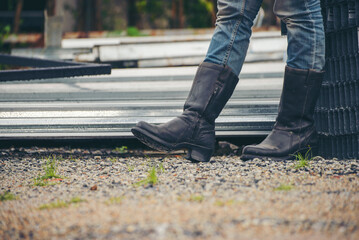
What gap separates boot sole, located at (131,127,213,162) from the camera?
2.19m

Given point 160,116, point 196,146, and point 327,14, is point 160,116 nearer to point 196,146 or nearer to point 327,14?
point 196,146

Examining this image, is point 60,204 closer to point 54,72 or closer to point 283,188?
point 283,188

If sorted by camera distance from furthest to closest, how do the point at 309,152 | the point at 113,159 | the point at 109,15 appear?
the point at 109,15 < the point at 113,159 < the point at 309,152

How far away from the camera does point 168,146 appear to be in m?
2.22

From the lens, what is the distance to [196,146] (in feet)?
7.51

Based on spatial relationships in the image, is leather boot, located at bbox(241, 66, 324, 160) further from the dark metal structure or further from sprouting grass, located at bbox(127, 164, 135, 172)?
the dark metal structure

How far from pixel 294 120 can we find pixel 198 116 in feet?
1.66

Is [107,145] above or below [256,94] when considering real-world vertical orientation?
below

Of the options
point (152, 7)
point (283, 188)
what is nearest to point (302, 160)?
point (283, 188)

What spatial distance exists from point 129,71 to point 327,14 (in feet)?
4.79

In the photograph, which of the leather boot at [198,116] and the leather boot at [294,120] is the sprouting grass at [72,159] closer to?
the leather boot at [198,116]

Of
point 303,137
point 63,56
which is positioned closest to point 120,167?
point 303,137

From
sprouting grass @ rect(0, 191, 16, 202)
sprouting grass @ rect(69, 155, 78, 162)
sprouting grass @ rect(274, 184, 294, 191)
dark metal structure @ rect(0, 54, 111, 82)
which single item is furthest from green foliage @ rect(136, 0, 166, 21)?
sprouting grass @ rect(274, 184, 294, 191)

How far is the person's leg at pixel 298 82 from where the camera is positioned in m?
2.21
